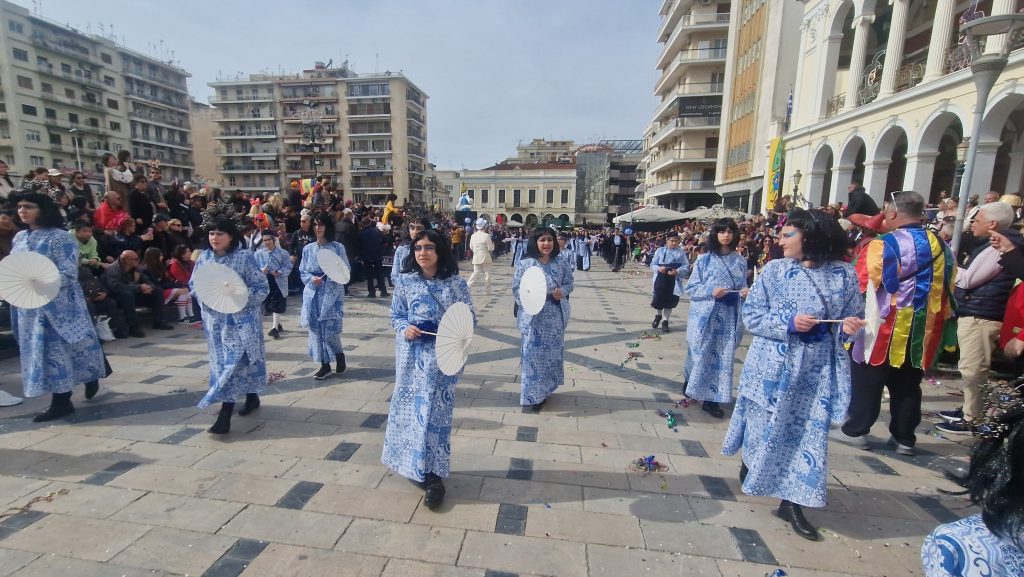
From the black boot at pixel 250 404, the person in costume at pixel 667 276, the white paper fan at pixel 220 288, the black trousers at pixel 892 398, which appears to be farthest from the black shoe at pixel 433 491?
the person in costume at pixel 667 276

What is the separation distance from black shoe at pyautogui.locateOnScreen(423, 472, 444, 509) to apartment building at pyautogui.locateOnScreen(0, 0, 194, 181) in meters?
52.5

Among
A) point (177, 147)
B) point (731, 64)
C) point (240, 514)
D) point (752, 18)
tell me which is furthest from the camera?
point (177, 147)

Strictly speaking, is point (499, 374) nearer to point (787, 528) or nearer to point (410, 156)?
point (787, 528)

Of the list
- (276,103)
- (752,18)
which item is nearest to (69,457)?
(752,18)

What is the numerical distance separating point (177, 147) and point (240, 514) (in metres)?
69.5

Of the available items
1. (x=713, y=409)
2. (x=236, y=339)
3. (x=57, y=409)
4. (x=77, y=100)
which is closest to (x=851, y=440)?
(x=713, y=409)

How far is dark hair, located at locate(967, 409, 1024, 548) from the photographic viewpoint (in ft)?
3.74

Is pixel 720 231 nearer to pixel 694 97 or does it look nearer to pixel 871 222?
pixel 871 222

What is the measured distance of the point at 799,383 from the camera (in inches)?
104

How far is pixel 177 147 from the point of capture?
186 ft

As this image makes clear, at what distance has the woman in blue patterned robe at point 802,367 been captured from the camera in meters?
2.58

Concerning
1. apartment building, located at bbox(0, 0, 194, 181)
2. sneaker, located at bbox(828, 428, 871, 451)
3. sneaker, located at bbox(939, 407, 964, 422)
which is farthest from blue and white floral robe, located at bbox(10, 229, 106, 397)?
apartment building, located at bbox(0, 0, 194, 181)

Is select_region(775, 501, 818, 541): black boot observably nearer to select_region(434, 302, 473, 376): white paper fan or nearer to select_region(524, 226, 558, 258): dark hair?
select_region(434, 302, 473, 376): white paper fan

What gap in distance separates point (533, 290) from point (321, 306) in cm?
246
